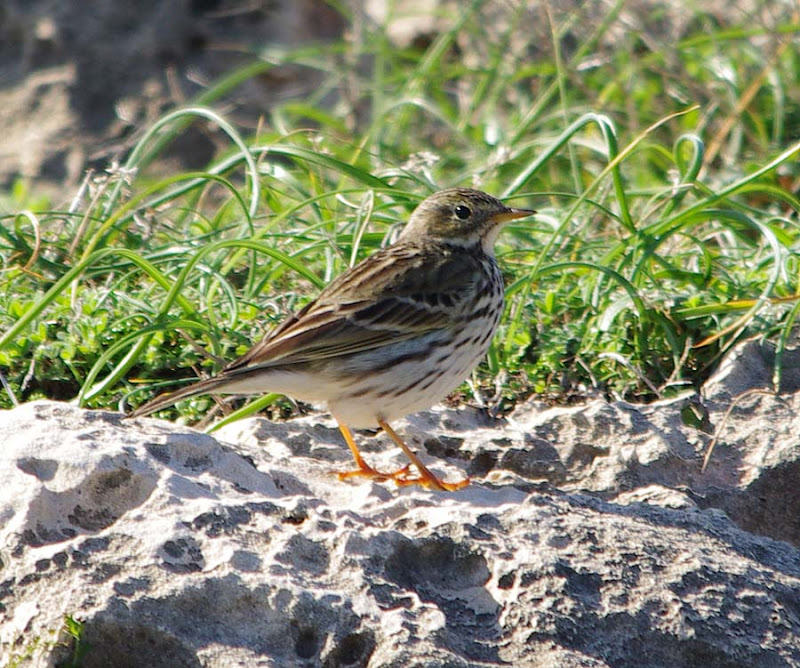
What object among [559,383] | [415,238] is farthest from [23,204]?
→ [559,383]

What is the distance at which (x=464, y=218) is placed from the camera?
16.3 ft

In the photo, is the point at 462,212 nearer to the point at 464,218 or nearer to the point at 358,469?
the point at 464,218

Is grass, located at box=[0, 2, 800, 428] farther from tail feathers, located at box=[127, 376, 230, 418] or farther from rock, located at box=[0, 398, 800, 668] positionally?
rock, located at box=[0, 398, 800, 668]

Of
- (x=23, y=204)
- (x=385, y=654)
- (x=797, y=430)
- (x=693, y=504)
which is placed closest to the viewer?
(x=385, y=654)

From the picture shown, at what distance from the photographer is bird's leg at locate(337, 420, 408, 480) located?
409 cm

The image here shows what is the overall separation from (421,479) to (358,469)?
0.26 meters

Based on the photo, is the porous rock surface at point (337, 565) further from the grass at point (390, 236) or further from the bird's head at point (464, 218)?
the bird's head at point (464, 218)

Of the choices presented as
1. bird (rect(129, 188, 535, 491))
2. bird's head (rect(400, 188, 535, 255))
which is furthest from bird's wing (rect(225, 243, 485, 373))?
bird's head (rect(400, 188, 535, 255))

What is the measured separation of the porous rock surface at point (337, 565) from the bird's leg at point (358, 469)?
0.10 metres

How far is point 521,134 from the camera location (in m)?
7.48

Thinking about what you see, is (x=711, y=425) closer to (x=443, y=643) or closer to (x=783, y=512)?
(x=783, y=512)

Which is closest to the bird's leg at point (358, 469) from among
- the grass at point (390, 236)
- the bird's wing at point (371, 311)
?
the bird's wing at point (371, 311)

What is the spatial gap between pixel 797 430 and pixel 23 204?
18.1 feet

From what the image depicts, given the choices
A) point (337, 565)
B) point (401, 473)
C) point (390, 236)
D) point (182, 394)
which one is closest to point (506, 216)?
point (390, 236)
